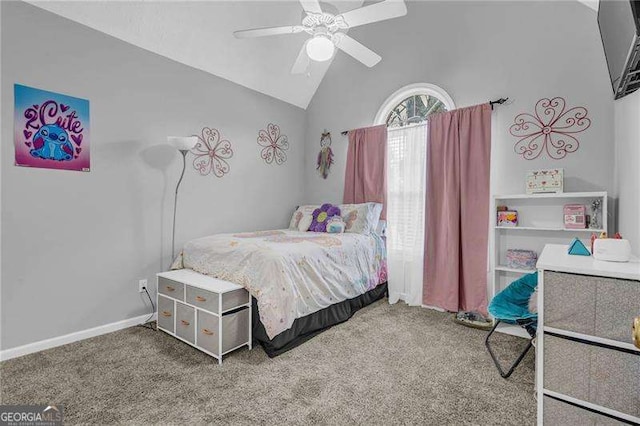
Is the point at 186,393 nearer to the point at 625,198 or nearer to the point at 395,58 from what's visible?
the point at 625,198

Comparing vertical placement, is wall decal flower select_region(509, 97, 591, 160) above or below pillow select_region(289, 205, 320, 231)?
above

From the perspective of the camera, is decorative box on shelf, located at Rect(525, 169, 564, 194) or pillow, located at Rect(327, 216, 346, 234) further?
pillow, located at Rect(327, 216, 346, 234)

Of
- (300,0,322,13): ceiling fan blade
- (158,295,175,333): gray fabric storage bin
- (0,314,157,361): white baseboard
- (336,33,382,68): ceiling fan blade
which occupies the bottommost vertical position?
→ (0,314,157,361): white baseboard

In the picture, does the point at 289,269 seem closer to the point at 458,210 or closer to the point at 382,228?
the point at 382,228

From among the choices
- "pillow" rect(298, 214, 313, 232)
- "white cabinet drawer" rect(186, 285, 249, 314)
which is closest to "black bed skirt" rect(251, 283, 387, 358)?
"white cabinet drawer" rect(186, 285, 249, 314)

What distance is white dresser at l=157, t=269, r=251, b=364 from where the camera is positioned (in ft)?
6.72

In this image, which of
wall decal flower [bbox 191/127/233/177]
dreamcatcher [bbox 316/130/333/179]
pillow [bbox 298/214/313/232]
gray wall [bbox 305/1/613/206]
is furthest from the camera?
dreamcatcher [bbox 316/130/333/179]

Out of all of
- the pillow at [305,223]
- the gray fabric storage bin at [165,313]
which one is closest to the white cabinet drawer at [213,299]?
the gray fabric storage bin at [165,313]

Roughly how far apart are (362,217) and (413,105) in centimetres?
146

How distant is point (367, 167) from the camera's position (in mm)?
3697

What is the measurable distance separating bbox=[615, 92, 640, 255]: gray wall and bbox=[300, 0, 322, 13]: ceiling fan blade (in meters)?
1.96

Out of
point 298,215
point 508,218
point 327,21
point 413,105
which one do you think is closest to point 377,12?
point 327,21

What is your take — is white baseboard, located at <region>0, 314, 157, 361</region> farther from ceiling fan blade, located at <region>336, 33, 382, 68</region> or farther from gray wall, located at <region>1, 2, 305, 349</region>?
ceiling fan blade, located at <region>336, 33, 382, 68</region>

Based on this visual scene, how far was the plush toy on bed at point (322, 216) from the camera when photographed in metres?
3.50
